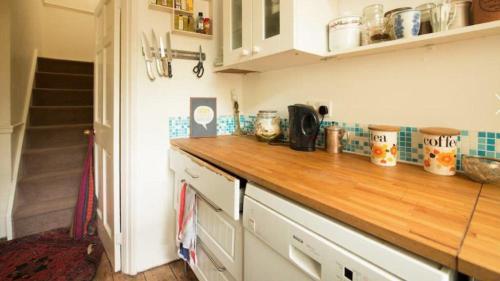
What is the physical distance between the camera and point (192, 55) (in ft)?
5.30

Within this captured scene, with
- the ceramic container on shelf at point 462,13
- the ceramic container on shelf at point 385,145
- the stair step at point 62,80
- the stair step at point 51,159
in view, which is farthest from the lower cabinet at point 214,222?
the stair step at point 62,80

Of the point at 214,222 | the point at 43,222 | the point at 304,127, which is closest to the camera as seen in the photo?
the point at 214,222

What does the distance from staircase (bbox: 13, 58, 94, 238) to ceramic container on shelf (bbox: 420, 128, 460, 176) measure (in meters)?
2.60

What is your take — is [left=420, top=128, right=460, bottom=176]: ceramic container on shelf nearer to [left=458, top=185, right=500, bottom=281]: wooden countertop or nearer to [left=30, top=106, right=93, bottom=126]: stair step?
[left=458, top=185, right=500, bottom=281]: wooden countertop

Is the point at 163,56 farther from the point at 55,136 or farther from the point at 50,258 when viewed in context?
the point at 55,136

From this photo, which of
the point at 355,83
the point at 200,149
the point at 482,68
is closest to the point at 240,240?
the point at 200,149

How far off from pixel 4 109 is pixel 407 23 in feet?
8.81

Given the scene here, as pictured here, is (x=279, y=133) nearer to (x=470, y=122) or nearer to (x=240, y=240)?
(x=240, y=240)

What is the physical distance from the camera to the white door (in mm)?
1467

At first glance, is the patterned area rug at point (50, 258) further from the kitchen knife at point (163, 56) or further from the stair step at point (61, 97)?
the stair step at point (61, 97)

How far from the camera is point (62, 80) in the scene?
3.31 m

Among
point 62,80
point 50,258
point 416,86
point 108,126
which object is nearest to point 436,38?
point 416,86

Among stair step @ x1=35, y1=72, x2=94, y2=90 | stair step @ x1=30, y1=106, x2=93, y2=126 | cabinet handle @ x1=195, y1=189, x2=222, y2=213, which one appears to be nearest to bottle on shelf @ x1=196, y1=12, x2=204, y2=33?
cabinet handle @ x1=195, y1=189, x2=222, y2=213

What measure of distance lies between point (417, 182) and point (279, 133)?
2.71 ft
